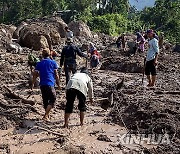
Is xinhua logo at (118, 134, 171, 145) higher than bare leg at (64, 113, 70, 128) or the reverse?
the reverse

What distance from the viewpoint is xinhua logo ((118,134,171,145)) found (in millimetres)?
6473

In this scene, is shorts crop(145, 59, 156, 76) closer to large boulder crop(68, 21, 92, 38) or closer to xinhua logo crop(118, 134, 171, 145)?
xinhua logo crop(118, 134, 171, 145)

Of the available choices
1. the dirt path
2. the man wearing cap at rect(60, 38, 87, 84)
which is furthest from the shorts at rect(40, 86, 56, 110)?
the man wearing cap at rect(60, 38, 87, 84)

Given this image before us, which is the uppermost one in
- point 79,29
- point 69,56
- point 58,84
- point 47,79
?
point 79,29

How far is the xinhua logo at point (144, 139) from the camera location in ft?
21.2

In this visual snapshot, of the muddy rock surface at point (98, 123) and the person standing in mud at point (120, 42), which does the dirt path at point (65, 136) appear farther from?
the person standing in mud at point (120, 42)

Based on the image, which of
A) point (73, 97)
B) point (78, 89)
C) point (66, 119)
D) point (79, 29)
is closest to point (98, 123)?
point (66, 119)

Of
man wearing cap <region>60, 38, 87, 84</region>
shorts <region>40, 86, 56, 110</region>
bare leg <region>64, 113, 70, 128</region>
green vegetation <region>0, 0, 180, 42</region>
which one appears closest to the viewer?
bare leg <region>64, 113, 70, 128</region>

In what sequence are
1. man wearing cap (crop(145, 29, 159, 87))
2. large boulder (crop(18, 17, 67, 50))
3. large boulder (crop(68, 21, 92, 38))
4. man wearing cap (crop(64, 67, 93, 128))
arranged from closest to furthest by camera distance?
1. man wearing cap (crop(64, 67, 93, 128))
2. man wearing cap (crop(145, 29, 159, 87))
3. large boulder (crop(18, 17, 67, 50))
4. large boulder (crop(68, 21, 92, 38))

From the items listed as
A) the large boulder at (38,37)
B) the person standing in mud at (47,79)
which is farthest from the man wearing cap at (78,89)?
the large boulder at (38,37)

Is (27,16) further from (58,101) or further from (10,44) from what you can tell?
(58,101)

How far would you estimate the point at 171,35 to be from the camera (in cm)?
4522

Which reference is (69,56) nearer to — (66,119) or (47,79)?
(47,79)

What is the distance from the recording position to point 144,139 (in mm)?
6605
